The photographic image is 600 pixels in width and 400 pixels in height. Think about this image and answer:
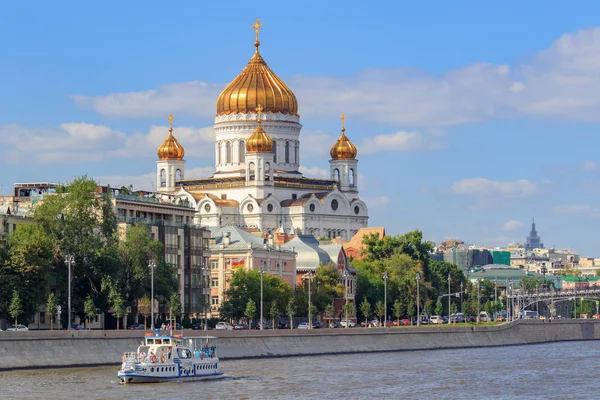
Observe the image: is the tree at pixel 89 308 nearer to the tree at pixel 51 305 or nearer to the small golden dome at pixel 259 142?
the tree at pixel 51 305

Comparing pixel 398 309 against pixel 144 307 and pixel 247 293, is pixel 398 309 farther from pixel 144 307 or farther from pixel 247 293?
pixel 144 307

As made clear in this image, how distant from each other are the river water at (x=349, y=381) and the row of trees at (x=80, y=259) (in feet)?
35.7

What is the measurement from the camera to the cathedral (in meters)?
189

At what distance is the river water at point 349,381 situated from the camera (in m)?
76.3

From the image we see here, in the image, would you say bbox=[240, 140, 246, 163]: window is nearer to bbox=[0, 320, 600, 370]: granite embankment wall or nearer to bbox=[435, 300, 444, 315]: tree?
bbox=[435, 300, 444, 315]: tree

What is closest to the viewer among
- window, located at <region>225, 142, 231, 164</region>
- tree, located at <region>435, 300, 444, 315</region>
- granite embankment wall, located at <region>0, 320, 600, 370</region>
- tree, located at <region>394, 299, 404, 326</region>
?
granite embankment wall, located at <region>0, 320, 600, 370</region>

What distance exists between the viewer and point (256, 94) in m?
193

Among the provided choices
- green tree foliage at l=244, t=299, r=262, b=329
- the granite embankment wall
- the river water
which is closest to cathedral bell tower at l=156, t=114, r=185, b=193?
the granite embankment wall

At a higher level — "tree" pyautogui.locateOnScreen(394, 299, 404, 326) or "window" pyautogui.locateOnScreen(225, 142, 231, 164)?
"window" pyautogui.locateOnScreen(225, 142, 231, 164)

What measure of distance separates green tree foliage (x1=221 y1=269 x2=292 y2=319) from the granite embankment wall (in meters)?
11.9

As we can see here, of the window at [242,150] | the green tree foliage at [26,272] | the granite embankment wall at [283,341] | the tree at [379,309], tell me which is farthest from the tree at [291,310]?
the window at [242,150]

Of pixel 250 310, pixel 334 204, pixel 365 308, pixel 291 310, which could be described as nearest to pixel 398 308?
pixel 365 308

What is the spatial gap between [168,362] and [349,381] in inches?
391

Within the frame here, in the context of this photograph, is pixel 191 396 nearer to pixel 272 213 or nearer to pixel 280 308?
pixel 280 308
